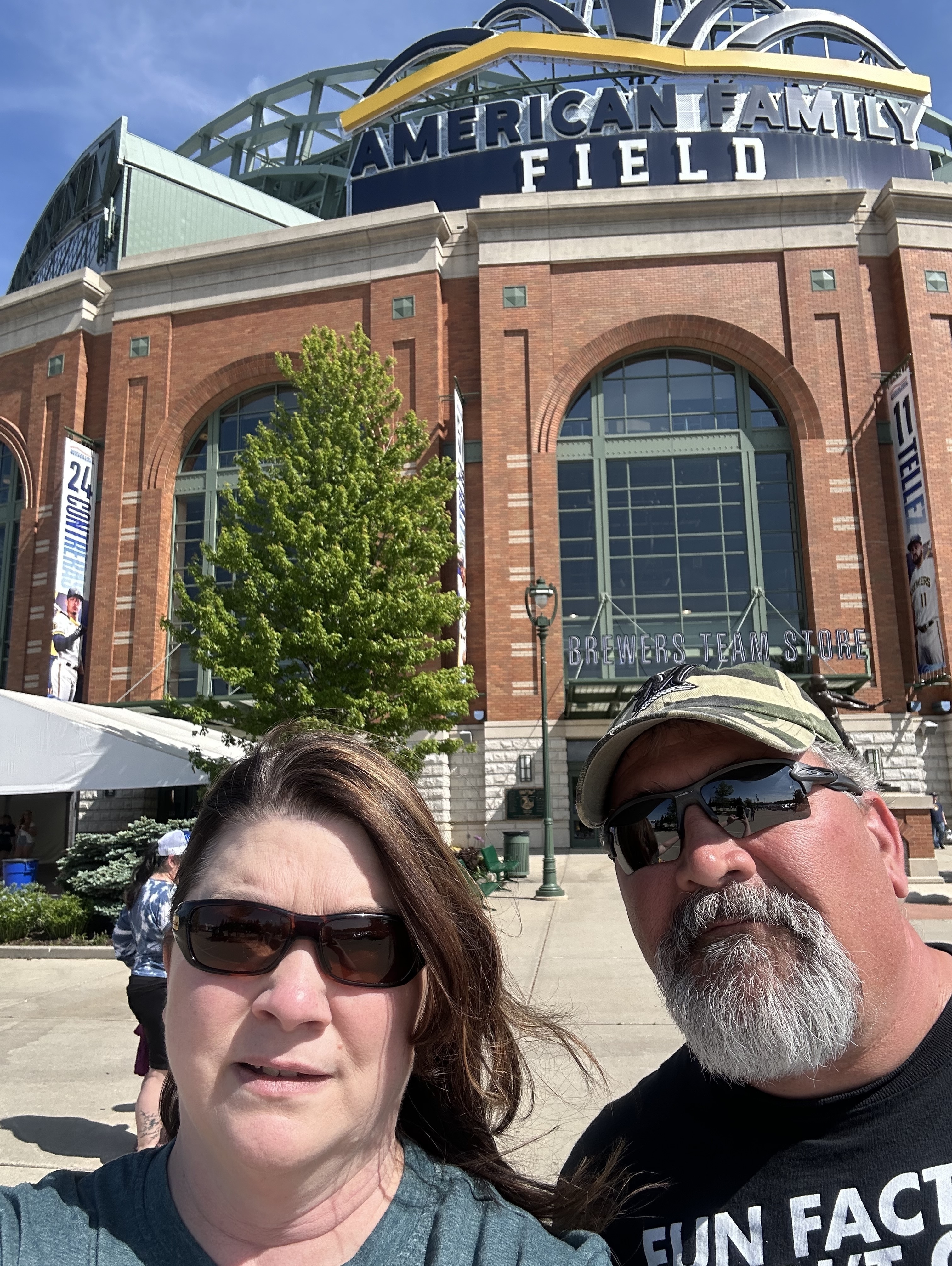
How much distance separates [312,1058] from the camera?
1.30 metres

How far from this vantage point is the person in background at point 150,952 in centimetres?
480

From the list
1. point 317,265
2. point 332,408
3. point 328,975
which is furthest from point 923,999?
point 317,265

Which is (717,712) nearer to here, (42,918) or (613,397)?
(42,918)

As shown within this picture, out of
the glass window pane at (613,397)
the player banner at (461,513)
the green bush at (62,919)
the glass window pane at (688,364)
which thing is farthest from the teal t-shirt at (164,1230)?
the glass window pane at (688,364)

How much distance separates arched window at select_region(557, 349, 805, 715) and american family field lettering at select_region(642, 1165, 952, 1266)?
20.8 metres

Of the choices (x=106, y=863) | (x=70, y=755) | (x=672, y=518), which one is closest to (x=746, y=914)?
(x=106, y=863)

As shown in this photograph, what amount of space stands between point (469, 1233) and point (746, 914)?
714 millimetres

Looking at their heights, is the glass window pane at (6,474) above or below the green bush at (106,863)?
above

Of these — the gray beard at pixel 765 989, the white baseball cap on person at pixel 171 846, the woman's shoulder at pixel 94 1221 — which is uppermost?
the white baseball cap on person at pixel 171 846

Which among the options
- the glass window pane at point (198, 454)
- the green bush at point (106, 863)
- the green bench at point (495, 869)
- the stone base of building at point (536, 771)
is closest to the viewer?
the green bush at point (106, 863)

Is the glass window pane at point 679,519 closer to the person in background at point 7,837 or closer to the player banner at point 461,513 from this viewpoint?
the player banner at point 461,513

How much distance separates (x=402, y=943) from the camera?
1492 mm

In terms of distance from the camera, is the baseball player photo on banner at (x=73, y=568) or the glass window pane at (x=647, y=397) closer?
the baseball player photo on banner at (x=73, y=568)

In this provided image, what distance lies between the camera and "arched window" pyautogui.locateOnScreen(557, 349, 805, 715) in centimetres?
2297
